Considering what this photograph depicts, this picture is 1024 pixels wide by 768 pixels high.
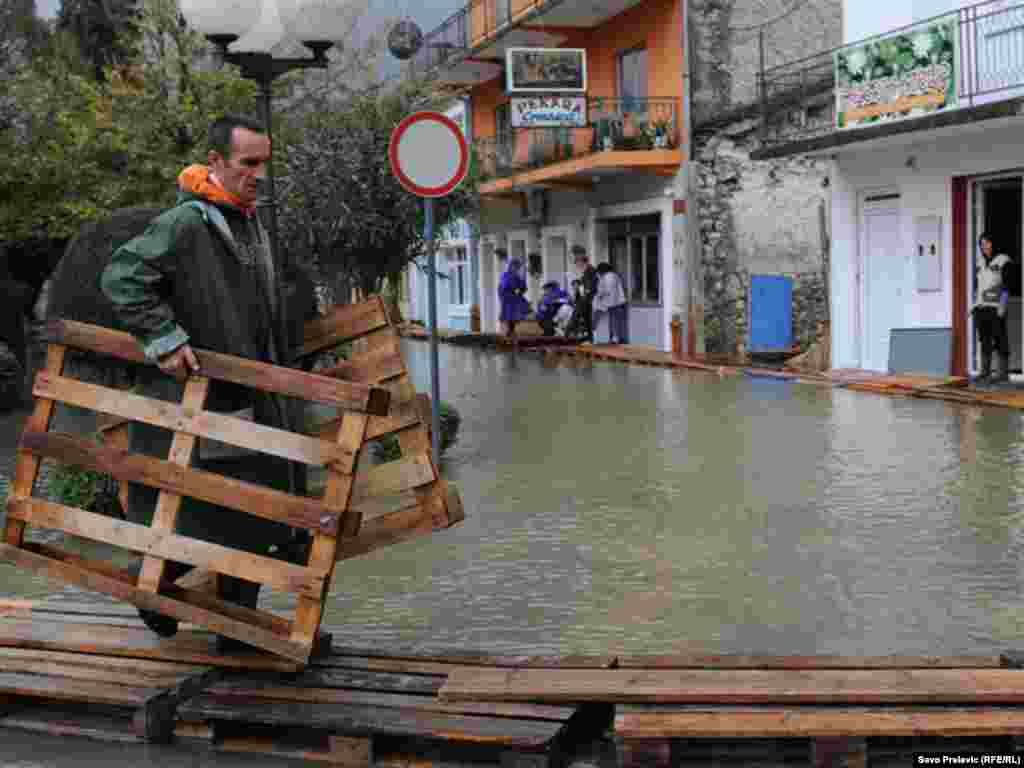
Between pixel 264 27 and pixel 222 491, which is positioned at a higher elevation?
pixel 264 27

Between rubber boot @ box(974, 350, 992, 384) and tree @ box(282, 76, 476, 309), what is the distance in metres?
6.61

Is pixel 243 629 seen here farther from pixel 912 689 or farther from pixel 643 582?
pixel 643 582

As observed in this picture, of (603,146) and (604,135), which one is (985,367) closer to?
(603,146)

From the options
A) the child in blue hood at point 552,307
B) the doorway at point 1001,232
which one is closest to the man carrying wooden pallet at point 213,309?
the doorway at point 1001,232

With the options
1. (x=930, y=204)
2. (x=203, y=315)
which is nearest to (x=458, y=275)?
(x=930, y=204)

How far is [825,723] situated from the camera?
3965 mm

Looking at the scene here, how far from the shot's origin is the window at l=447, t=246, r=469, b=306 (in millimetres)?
39500

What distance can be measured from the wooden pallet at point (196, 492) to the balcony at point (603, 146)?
17.4m

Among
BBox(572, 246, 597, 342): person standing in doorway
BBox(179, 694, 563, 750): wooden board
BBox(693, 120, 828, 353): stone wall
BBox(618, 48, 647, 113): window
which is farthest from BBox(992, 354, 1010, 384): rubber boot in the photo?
BBox(179, 694, 563, 750): wooden board

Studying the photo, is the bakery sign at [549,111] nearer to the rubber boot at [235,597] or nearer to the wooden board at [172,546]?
the rubber boot at [235,597]

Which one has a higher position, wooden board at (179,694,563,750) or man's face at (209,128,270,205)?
man's face at (209,128,270,205)

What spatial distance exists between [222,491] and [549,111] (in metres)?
21.0

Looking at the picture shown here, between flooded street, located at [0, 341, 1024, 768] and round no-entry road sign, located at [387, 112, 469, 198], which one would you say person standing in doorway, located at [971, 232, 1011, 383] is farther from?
round no-entry road sign, located at [387, 112, 469, 198]

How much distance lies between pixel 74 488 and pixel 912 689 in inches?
224
